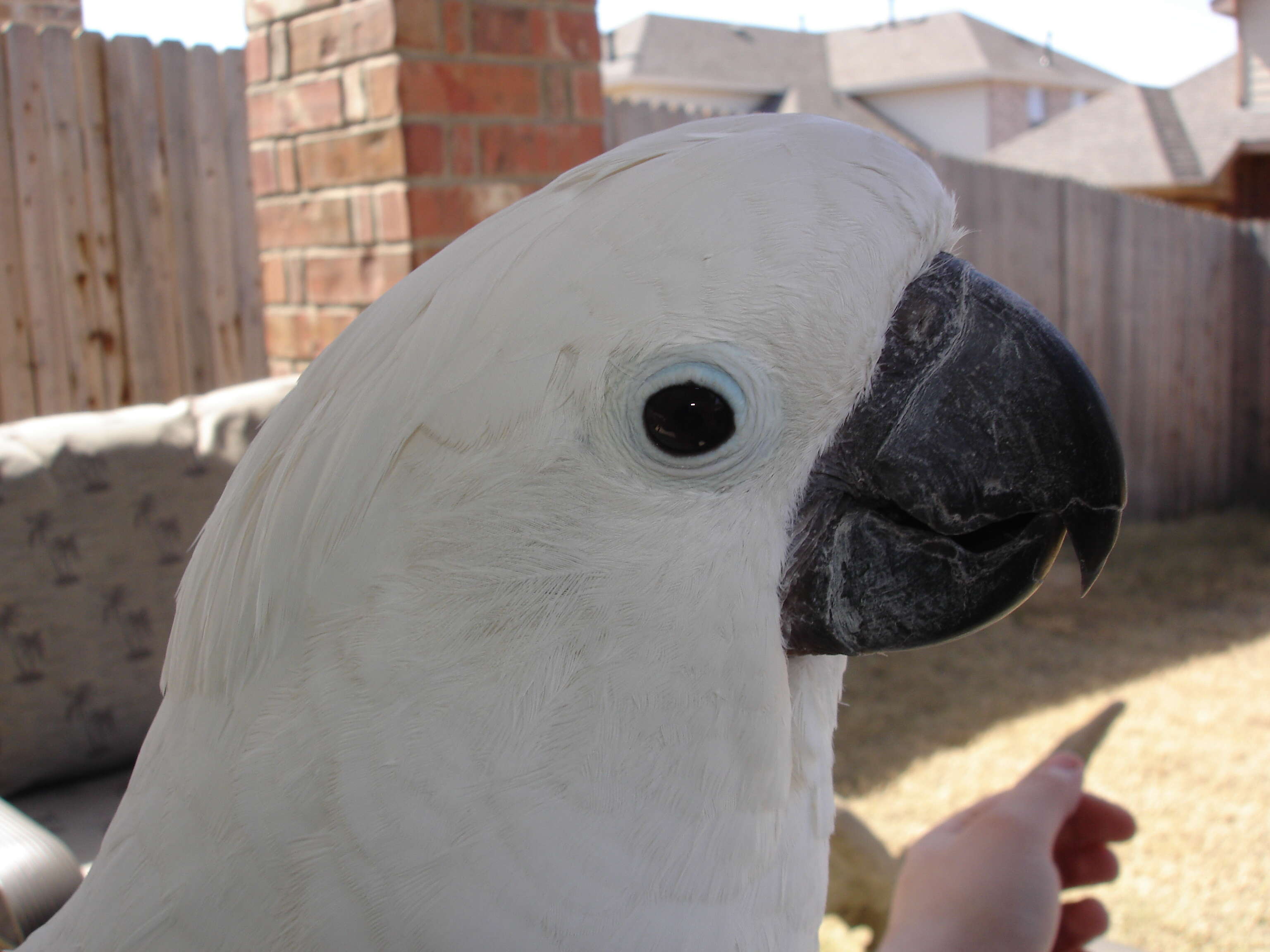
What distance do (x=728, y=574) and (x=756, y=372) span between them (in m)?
0.15

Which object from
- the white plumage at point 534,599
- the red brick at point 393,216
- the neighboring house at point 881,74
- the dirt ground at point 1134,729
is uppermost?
the neighboring house at point 881,74

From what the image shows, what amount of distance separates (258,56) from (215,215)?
3.13 ft

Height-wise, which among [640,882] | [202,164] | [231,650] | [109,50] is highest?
[109,50]

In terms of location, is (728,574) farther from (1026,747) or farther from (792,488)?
(1026,747)

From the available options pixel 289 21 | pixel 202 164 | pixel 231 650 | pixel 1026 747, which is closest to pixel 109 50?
pixel 202 164

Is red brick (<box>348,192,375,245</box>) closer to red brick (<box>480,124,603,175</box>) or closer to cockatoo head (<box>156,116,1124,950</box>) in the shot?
red brick (<box>480,124,603,175</box>)

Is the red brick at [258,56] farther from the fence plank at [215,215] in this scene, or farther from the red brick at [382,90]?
the fence plank at [215,215]

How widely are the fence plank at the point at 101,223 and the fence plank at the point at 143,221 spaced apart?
2 centimetres

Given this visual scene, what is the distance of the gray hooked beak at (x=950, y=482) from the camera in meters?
0.77

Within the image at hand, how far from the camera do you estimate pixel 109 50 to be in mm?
3016

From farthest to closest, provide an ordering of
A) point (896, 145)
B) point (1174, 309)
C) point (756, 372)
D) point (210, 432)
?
1. point (1174, 309)
2. point (210, 432)
3. point (896, 145)
4. point (756, 372)

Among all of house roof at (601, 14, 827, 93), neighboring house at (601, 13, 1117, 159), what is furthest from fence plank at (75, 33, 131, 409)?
neighboring house at (601, 13, 1117, 159)

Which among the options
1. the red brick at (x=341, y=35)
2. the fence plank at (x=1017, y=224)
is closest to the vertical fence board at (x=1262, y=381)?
the fence plank at (x=1017, y=224)

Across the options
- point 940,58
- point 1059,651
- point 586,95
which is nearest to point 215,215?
point 586,95
